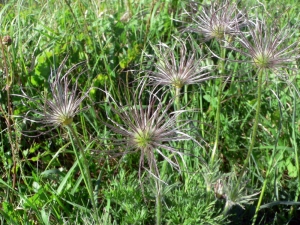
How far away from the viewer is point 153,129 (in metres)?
1.47

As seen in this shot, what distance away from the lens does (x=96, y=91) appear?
272 cm

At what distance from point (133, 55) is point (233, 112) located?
0.76 m

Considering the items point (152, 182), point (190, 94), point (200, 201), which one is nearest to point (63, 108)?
point (152, 182)

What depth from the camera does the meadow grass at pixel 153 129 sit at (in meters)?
1.60

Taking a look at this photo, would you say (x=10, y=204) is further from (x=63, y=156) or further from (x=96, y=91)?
(x=96, y=91)

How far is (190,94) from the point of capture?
9.16 ft

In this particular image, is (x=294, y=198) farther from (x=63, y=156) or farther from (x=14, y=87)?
(x=14, y=87)

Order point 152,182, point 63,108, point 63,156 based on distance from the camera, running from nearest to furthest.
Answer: point 63,108, point 152,182, point 63,156

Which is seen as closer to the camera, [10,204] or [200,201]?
[200,201]

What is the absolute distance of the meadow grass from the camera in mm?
1604

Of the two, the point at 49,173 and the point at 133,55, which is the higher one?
the point at 133,55

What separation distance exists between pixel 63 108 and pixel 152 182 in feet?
1.65

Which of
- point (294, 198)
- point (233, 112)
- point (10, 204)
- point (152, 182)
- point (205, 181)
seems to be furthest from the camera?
point (233, 112)

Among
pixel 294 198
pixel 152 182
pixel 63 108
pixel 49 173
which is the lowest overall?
pixel 294 198
